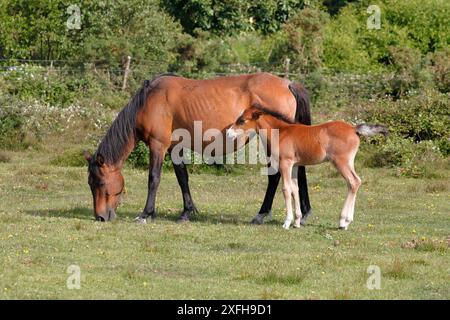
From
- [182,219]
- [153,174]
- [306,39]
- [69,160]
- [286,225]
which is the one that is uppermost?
[306,39]

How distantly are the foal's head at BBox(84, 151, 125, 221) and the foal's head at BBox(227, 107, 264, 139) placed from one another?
1794 millimetres

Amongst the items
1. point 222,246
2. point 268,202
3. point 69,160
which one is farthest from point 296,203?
point 69,160

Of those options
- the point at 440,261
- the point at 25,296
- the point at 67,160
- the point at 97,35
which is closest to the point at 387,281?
the point at 440,261

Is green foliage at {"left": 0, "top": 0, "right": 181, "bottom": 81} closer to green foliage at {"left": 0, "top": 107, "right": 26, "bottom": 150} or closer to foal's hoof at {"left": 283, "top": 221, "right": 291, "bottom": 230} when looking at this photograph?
green foliage at {"left": 0, "top": 107, "right": 26, "bottom": 150}

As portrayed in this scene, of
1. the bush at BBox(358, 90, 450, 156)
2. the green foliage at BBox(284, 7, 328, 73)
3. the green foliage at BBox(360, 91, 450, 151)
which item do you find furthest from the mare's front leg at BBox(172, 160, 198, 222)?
the green foliage at BBox(284, 7, 328, 73)

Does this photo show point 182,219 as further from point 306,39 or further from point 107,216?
point 306,39

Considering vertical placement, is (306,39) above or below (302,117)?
below

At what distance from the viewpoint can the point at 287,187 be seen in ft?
45.0

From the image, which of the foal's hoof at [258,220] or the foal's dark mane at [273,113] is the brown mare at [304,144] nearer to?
the foal's dark mane at [273,113]

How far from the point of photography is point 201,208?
1602 centimetres

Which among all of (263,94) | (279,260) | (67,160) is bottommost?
(67,160)

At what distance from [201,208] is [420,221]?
3420mm

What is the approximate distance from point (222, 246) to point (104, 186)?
103 inches
